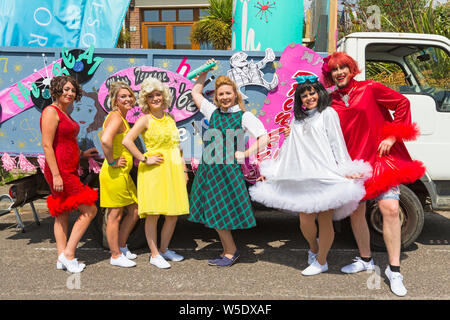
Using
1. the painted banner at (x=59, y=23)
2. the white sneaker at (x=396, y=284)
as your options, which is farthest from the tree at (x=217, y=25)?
the white sneaker at (x=396, y=284)

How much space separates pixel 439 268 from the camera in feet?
11.6

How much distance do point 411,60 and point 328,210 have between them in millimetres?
2295

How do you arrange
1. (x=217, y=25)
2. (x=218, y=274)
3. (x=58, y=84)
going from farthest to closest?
(x=217, y=25) < (x=218, y=274) < (x=58, y=84)

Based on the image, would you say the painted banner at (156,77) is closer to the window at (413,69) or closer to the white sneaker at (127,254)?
the white sneaker at (127,254)

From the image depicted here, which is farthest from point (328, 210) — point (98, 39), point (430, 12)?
point (430, 12)

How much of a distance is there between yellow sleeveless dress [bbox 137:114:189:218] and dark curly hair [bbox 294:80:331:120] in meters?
1.13

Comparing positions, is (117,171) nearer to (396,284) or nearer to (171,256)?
(171,256)

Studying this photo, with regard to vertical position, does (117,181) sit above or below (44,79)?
below

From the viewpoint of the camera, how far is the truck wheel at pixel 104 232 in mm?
3838

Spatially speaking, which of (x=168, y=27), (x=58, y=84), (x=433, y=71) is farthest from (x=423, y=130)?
(x=168, y=27)

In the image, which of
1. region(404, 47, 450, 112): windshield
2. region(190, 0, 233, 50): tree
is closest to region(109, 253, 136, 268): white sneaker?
region(404, 47, 450, 112): windshield

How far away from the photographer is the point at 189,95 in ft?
12.1

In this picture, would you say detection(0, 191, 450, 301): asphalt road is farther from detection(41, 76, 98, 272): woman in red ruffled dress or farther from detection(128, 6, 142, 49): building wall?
detection(128, 6, 142, 49): building wall

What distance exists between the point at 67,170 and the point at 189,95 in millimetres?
1334
